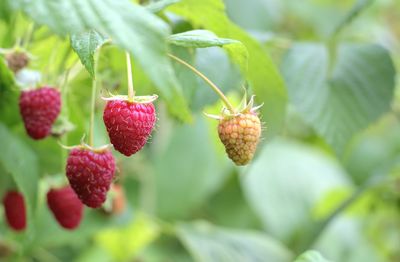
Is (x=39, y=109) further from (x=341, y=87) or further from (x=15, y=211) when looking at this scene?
(x=341, y=87)

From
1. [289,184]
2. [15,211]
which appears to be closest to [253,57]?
[15,211]

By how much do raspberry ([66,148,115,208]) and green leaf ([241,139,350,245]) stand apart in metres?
1.47

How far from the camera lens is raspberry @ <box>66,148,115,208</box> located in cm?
134

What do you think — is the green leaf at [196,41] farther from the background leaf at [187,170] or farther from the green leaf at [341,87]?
the background leaf at [187,170]

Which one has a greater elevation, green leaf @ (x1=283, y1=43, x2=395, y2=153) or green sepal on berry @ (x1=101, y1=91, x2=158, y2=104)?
green sepal on berry @ (x1=101, y1=91, x2=158, y2=104)

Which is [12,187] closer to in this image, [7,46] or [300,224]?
[7,46]

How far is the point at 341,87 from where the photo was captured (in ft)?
6.29

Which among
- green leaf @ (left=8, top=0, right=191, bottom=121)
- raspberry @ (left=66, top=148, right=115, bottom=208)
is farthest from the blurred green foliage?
raspberry @ (left=66, top=148, right=115, bottom=208)

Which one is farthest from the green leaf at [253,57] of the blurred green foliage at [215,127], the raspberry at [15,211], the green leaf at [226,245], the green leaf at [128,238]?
the green leaf at [128,238]

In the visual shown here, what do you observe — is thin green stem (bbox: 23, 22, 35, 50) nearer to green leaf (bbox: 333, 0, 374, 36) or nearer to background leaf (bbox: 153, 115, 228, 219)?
green leaf (bbox: 333, 0, 374, 36)

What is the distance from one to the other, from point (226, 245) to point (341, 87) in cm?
→ 71

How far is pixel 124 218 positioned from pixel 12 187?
1.82ft

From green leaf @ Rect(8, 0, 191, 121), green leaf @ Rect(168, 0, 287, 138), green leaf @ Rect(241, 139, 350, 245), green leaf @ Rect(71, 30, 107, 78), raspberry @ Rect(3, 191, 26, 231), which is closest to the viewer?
green leaf @ Rect(8, 0, 191, 121)

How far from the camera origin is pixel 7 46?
5.35ft
